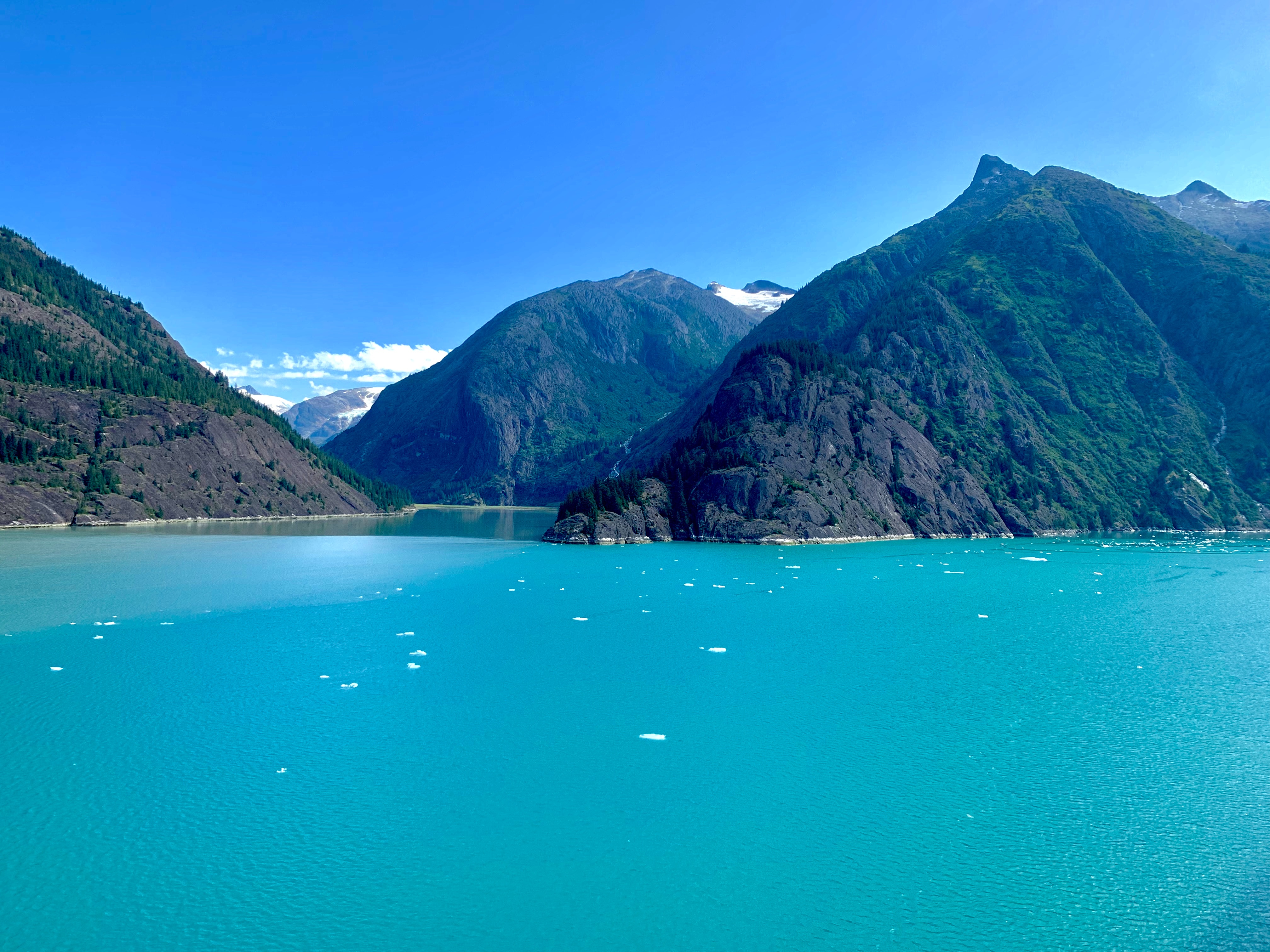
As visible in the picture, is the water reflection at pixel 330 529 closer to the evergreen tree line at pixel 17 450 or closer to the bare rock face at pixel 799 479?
the evergreen tree line at pixel 17 450

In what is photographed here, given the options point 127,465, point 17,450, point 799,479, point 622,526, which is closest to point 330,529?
point 127,465

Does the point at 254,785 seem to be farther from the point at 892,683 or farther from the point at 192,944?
the point at 892,683

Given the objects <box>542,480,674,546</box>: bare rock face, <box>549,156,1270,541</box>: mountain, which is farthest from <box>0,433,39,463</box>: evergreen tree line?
<box>549,156,1270,541</box>: mountain

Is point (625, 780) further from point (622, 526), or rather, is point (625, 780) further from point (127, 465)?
point (127, 465)

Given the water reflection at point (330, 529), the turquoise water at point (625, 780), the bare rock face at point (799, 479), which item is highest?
the bare rock face at point (799, 479)

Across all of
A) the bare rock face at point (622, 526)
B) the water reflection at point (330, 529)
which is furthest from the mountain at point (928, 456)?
the water reflection at point (330, 529)

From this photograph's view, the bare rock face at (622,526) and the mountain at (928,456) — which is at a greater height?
the mountain at (928,456)

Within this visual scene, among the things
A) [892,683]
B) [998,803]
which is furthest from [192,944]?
[892,683]
